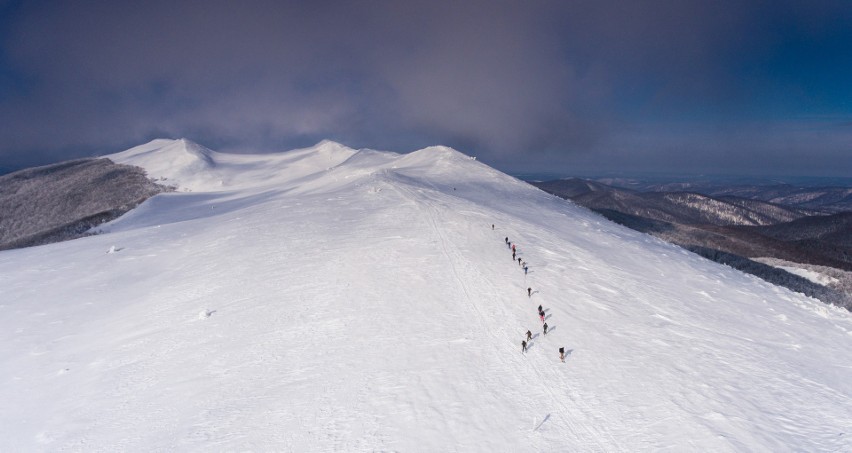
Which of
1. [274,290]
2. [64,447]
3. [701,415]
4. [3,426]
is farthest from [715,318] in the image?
[3,426]

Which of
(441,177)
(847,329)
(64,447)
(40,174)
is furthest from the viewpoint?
(40,174)

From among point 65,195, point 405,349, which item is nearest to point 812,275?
point 405,349

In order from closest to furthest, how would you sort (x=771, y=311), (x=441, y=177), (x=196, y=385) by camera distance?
(x=196, y=385), (x=771, y=311), (x=441, y=177)

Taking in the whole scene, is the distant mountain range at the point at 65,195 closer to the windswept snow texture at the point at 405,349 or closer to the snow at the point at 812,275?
the windswept snow texture at the point at 405,349

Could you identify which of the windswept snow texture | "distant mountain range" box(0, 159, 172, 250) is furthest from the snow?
"distant mountain range" box(0, 159, 172, 250)

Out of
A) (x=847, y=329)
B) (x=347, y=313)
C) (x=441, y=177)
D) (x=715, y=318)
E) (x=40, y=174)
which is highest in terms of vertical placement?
(x=40, y=174)

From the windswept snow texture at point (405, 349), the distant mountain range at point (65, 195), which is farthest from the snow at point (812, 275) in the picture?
the distant mountain range at point (65, 195)

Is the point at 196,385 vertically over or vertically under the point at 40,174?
under

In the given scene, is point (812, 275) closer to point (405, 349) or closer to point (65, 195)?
point (405, 349)

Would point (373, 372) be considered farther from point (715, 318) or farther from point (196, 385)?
point (715, 318)

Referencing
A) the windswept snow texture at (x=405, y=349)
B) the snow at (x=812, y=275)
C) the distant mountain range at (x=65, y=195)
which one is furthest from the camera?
the distant mountain range at (x=65, y=195)
